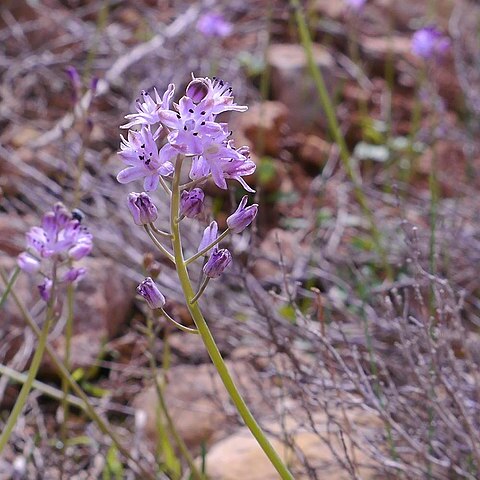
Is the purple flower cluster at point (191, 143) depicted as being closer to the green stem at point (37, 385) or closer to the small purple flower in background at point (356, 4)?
the green stem at point (37, 385)

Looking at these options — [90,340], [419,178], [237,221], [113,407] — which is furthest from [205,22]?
[237,221]

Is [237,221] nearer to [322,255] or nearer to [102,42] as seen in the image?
[322,255]

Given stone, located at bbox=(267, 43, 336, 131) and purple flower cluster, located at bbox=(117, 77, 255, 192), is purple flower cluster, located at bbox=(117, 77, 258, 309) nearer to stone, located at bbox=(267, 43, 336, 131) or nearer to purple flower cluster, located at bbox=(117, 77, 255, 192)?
purple flower cluster, located at bbox=(117, 77, 255, 192)

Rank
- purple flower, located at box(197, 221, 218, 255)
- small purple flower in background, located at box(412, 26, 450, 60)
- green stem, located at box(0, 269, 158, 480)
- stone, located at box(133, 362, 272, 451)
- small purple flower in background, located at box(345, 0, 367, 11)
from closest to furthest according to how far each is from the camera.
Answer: purple flower, located at box(197, 221, 218, 255)
green stem, located at box(0, 269, 158, 480)
stone, located at box(133, 362, 272, 451)
small purple flower in background, located at box(412, 26, 450, 60)
small purple flower in background, located at box(345, 0, 367, 11)

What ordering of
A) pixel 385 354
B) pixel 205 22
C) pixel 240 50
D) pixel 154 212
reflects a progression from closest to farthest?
1. pixel 154 212
2. pixel 385 354
3. pixel 205 22
4. pixel 240 50

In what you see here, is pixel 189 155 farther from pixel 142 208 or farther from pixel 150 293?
pixel 150 293

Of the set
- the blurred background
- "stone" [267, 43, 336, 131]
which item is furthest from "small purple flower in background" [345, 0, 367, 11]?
"stone" [267, 43, 336, 131]
